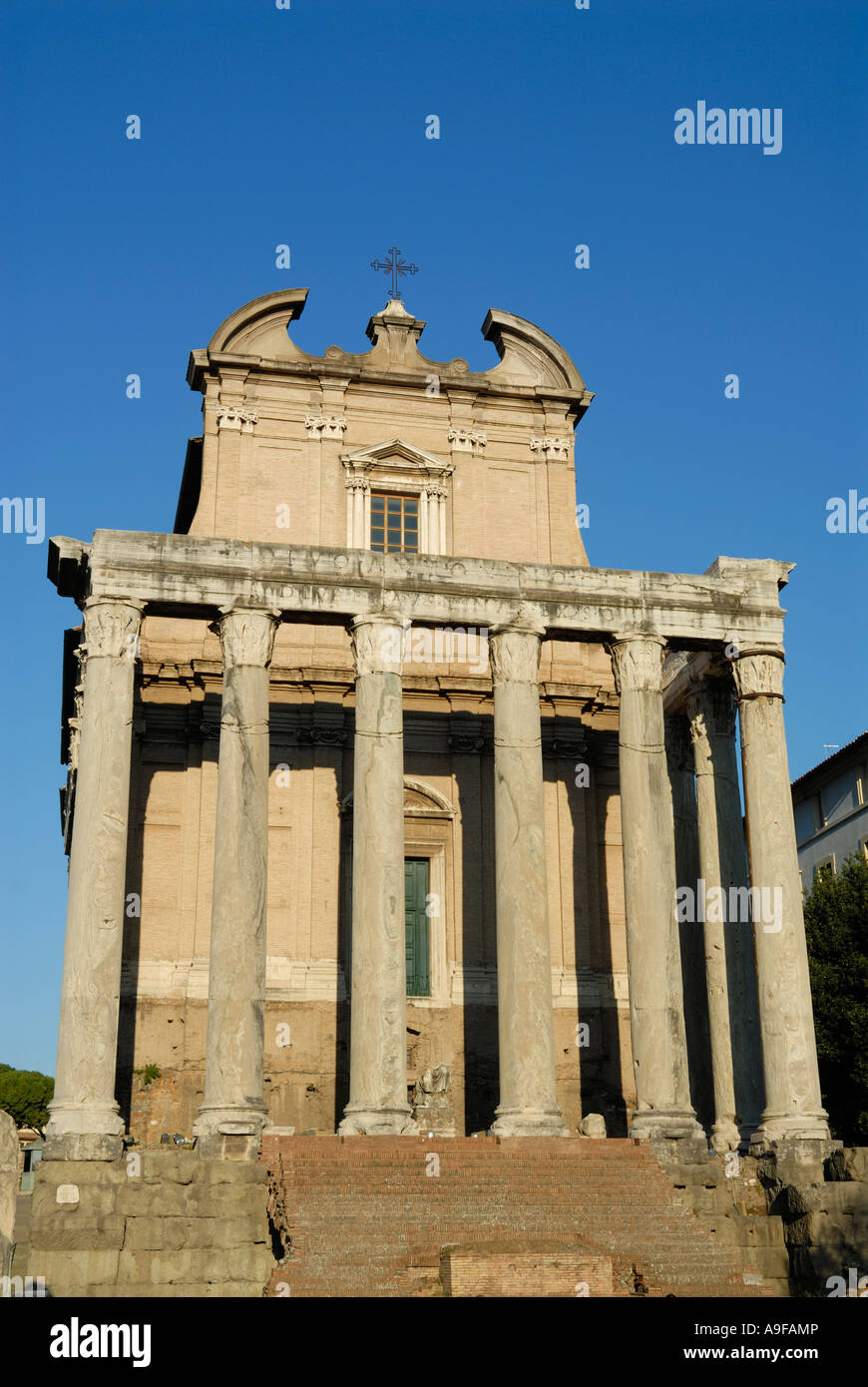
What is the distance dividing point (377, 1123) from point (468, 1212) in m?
3.13

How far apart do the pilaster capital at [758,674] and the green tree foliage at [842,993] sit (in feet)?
35.8

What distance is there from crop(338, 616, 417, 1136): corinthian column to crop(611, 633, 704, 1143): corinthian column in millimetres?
4324

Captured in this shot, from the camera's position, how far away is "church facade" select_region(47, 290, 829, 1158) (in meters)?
26.1

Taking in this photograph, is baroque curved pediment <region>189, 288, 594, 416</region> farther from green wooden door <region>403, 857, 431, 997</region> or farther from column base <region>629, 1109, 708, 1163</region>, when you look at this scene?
column base <region>629, 1109, 708, 1163</region>

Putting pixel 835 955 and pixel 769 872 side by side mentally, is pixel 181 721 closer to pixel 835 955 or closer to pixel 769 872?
pixel 769 872

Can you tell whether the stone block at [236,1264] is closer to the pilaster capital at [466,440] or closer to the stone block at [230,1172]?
the stone block at [230,1172]

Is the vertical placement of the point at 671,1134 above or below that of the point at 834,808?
below

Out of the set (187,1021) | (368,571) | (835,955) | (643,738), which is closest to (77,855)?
(187,1021)

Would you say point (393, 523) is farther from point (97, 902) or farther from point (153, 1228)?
point (153, 1228)

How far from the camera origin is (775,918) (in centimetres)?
2769

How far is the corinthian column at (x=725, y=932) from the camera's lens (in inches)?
1133

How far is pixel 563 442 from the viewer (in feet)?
119


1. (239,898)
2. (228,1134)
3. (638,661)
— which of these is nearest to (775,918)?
(638,661)

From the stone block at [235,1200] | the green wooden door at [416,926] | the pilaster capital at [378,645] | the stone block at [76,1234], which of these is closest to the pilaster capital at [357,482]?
the pilaster capital at [378,645]
